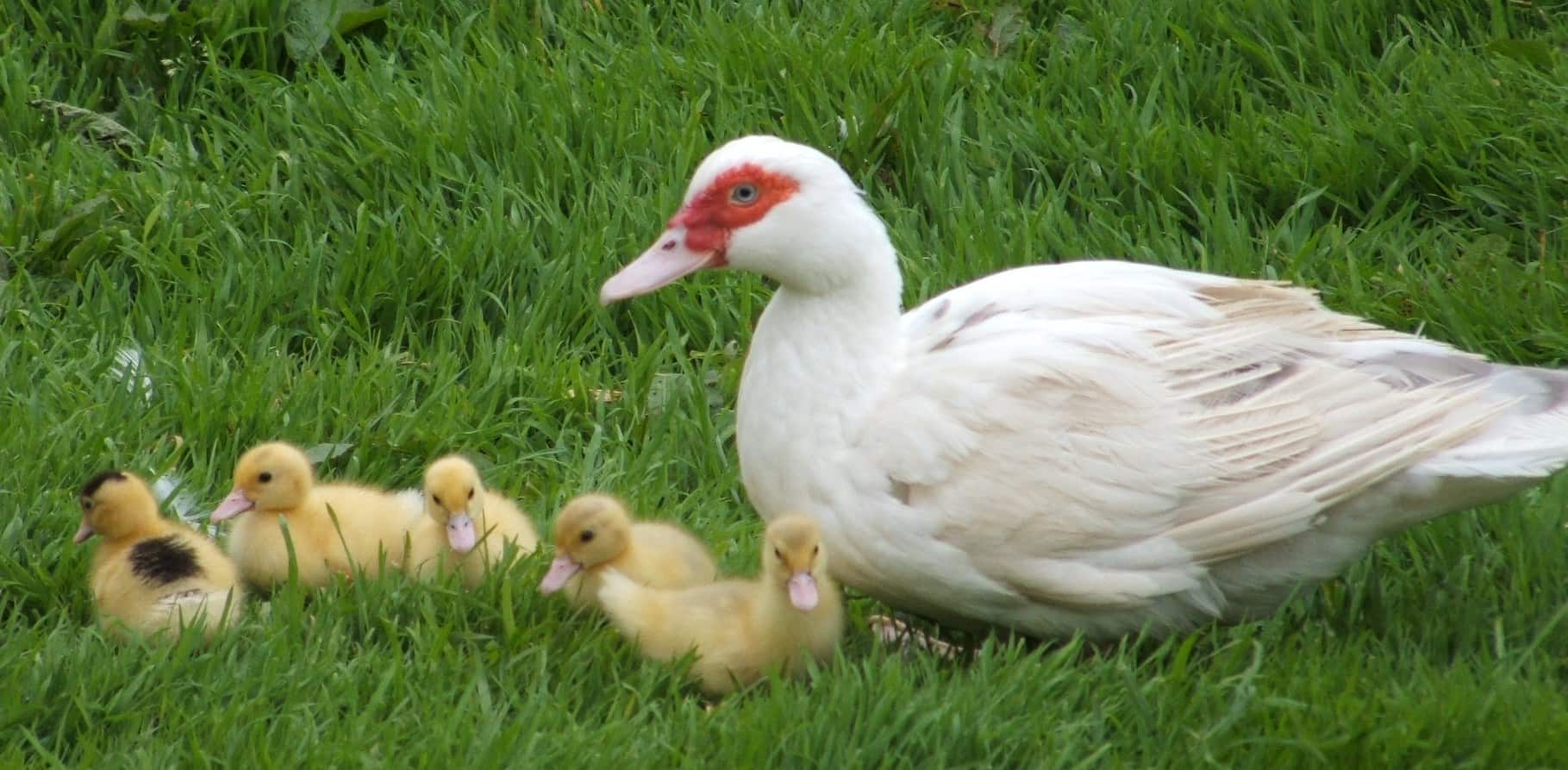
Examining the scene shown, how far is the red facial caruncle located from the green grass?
76 cm

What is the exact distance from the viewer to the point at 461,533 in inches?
163

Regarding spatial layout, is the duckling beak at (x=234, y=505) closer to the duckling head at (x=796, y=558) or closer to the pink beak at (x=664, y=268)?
the pink beak at (x=664, y=268)

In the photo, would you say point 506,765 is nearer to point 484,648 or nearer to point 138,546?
point 484,648

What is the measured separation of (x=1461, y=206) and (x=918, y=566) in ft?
7.88

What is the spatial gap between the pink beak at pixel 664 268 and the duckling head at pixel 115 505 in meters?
0.97

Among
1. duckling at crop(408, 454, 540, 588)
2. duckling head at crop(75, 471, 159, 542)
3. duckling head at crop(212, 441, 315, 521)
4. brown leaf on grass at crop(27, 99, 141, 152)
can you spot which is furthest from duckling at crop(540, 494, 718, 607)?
brown leaf on grass at crop(27, 99, 141, 152)

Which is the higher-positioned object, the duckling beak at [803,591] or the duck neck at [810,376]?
A: the duck neck at [810,376]

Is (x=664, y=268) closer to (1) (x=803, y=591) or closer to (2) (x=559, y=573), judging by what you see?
(2) (x=559, y=573)

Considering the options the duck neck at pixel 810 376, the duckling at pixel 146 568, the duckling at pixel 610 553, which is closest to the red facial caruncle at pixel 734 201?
the duck neck at pixel 810 376

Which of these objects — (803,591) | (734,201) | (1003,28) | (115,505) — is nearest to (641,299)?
(734,201)

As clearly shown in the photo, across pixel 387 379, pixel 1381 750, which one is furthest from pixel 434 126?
pixel 1381 750

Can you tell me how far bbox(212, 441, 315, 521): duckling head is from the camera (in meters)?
4.27

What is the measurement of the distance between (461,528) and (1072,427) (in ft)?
3.88

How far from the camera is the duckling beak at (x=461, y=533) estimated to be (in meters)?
4.12
